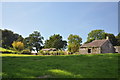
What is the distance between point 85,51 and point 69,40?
41.0 metres

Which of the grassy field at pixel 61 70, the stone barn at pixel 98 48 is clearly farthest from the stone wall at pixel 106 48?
the grassy field at pixel 61 70

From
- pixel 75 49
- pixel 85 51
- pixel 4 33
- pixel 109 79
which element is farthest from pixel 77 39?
pixel 109 79

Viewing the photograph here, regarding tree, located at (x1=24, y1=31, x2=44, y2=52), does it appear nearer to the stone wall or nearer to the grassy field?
the stone wall

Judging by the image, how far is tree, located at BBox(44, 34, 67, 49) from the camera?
319 ft

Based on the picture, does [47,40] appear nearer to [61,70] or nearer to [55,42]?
[55,42]

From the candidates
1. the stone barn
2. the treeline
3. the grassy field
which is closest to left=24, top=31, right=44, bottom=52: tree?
the treeline

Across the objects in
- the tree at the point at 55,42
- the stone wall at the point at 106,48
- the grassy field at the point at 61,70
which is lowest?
the grassy field at the point at 61,70

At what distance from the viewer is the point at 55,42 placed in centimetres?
9681

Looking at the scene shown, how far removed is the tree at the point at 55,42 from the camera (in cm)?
9722

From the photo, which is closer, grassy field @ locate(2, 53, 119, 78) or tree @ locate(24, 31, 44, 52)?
grassy field @ locate(2, 53, 119, 78)

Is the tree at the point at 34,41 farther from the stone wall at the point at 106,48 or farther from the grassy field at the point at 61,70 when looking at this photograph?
the grassy field at the point at 61,70

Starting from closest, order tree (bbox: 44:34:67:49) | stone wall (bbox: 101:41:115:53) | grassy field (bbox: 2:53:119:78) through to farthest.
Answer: grassy field (bbox: 2:53:119:78)
stone wall (bbox: 101:41:115:53)
tree (bbox: 44:34:67:49)

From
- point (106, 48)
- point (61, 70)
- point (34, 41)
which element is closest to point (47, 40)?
point (34, 41)

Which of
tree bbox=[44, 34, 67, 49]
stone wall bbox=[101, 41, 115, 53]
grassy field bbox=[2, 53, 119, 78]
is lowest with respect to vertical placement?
grassy field bbox=[2, 53, 119, 78]
